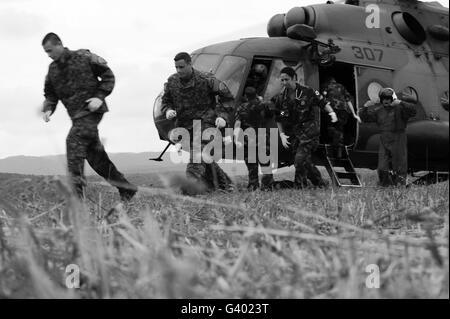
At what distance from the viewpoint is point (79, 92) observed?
Result: 7262mm

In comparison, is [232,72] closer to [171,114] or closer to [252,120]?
[252,120]

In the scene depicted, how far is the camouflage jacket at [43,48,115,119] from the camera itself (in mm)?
7227

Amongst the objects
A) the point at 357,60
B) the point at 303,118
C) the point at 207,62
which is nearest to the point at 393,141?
the point at 303,118

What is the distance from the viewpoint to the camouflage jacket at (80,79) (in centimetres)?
723

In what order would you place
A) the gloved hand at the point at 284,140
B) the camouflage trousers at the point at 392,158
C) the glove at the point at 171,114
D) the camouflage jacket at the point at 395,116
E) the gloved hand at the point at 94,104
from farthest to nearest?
the gloved hand at the point at 284,140 → the camouflage trousers at the point at 392,158 → the camouflage jacket at the point at 395,116 → the glove at the point at 171,114 → the gloved hand at the point at 94,104

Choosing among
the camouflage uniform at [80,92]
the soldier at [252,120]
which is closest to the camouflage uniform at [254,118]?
the soldier at [252,120]

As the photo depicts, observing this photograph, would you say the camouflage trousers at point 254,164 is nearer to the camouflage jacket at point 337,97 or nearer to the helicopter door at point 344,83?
the camouflage jacket at point 337,97

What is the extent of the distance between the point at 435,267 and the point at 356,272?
0.32 meters

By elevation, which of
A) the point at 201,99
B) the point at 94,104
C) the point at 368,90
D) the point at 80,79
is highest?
the point at 80,79

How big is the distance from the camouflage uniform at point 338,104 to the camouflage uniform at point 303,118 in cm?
31

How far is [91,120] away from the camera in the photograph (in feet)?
23.7

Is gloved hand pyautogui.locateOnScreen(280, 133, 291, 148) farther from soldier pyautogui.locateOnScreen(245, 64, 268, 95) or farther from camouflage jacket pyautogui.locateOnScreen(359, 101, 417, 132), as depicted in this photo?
camouflage jacket pyautogui.locateOnScreen(359, 101, 417, 132)

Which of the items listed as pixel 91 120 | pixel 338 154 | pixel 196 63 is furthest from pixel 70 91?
pixel 338 154

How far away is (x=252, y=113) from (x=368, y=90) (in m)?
2.09
